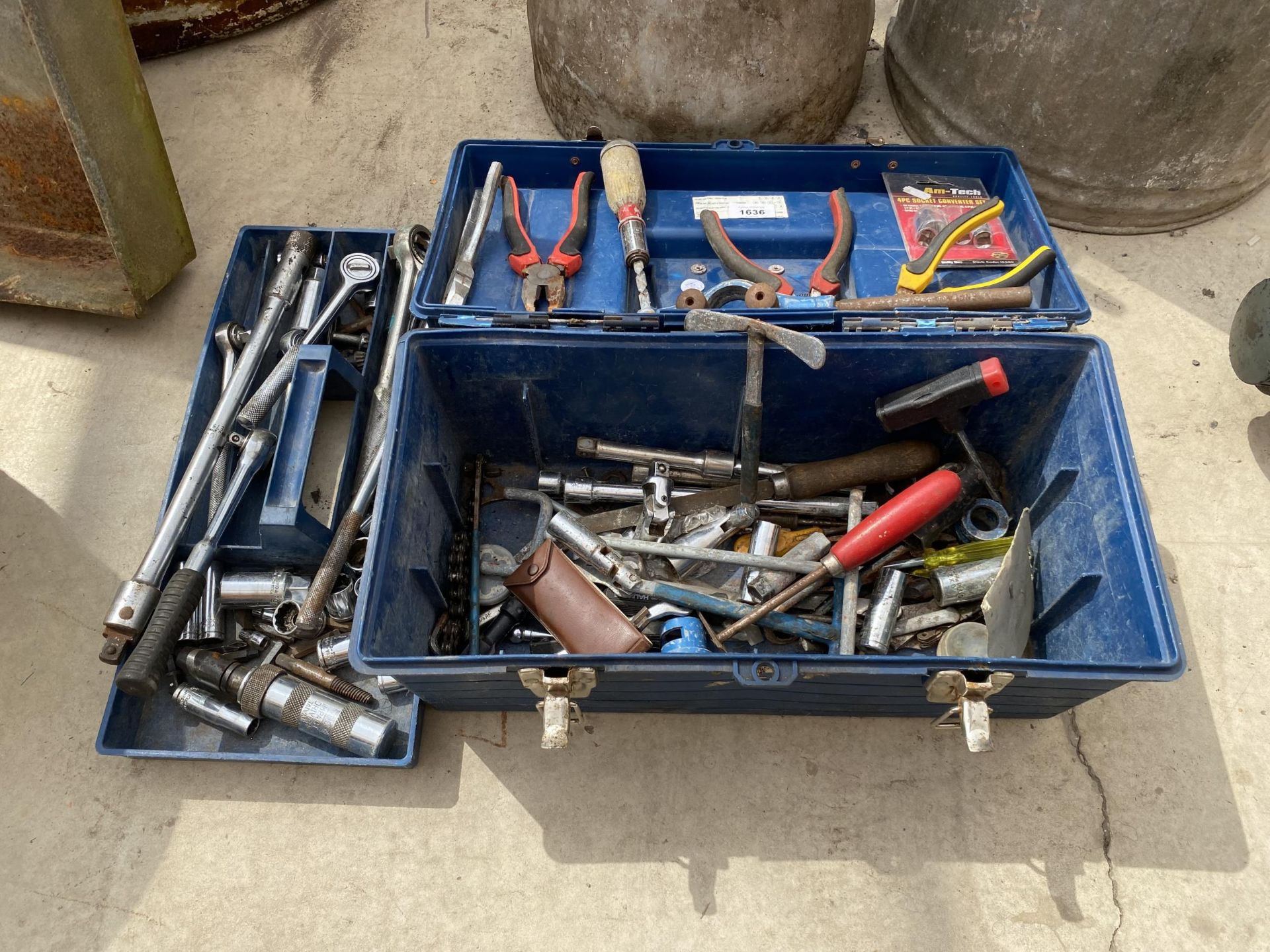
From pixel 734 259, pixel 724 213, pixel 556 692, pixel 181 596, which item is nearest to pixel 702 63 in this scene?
pixel 724 213

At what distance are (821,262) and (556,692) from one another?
1.03 m

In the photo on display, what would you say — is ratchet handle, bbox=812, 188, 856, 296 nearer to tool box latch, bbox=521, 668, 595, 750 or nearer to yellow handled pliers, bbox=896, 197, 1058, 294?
yellow handled pliers, bbox=896, 197, 1058, 294

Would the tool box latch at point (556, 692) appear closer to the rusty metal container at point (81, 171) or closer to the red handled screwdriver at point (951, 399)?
the red handled screwdriver at point (951, 399)

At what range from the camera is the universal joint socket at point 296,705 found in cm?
134

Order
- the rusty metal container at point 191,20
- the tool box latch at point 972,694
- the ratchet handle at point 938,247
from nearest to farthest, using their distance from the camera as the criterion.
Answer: the tool box latch at point 972,694, the ratchet handle at point 938,247, the rusty metal container at point 191,20

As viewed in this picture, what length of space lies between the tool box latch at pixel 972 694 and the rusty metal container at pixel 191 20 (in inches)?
112

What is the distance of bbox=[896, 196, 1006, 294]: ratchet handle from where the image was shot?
1483 mm

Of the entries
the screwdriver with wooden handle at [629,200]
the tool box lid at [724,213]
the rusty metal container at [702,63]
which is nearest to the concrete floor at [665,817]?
the tool box lid at [724,213]

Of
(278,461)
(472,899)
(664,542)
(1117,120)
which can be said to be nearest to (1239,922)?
(664,542)

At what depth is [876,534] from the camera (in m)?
1.32

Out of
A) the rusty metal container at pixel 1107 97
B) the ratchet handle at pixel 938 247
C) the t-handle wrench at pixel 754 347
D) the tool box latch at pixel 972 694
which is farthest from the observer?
the rusty metal container at pixel 1107 97

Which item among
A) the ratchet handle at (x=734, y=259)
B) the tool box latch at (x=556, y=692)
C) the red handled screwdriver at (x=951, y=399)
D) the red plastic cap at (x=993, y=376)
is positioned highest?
the ratchet handle at (x=734, y=259)

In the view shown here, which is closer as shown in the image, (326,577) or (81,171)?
(326,577)

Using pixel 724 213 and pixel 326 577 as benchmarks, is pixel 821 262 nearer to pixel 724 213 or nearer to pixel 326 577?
pixel 724 213
